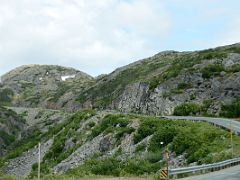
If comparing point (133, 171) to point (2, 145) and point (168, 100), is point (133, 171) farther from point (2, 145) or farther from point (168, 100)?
point (2, 145)

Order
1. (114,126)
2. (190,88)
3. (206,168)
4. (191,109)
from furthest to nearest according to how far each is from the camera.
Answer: (190,88), (191,109), (114,126), (206,168)

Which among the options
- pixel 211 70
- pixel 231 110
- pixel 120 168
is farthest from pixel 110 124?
pixel 211 70

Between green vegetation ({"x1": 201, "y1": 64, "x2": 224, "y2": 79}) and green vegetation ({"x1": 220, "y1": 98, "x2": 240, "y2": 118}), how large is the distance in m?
14.0

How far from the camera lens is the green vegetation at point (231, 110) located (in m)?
73.5

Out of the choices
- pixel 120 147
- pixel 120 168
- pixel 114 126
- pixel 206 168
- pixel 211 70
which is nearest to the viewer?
pixel 206 168

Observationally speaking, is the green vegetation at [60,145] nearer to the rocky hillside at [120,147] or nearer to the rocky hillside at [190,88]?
the rocky hillside at [120,147]

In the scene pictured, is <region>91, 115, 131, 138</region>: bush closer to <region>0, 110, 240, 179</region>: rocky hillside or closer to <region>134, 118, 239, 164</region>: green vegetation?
<region>0, 110, 240, 179</region>: rocky hillside

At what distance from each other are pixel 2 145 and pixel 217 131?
79474mm

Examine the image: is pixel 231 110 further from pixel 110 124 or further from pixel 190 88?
pixel 110 124

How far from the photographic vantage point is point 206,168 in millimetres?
30047

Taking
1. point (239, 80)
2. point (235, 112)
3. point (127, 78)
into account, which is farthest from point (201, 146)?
point (127, 78)

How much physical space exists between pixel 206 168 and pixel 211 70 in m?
64.1

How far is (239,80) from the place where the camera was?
8269cm

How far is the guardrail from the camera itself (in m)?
27.3
